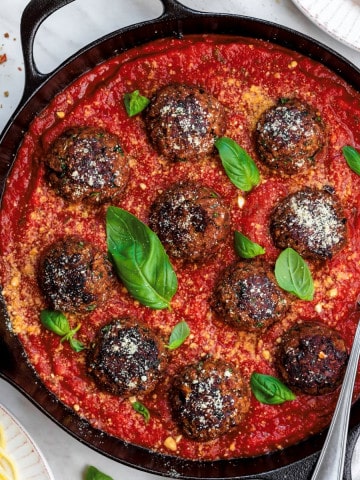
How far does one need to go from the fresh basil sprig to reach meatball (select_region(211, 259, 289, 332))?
3.31 ft

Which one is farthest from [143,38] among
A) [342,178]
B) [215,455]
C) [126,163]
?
[215,455]

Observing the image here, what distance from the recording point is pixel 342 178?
491 centimetres

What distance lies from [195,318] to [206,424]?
73cm

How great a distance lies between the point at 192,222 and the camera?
4.59m

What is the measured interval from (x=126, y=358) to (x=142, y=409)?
45cm

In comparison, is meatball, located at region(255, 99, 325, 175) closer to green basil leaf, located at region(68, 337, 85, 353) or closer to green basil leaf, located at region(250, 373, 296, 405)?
green basil leaf, located at region(250, 373, 296, 405)

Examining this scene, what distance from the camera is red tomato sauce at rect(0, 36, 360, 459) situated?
4797mm

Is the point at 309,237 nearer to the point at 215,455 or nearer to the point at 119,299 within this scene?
the point at 119,299

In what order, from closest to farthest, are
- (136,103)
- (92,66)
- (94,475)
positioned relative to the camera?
(136,103) < (92,66) < (94,475)

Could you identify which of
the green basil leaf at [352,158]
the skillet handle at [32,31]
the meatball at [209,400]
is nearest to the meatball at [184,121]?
the skillet handle at [32,31]

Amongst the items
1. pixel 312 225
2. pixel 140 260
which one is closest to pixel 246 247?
pixel 312 225

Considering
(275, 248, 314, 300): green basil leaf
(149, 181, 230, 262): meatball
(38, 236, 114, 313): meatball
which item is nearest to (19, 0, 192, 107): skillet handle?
(38, 236, 114, 313): meatball

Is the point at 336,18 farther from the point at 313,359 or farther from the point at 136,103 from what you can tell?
the point at 313,359

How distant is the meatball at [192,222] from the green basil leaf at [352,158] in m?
0.95
